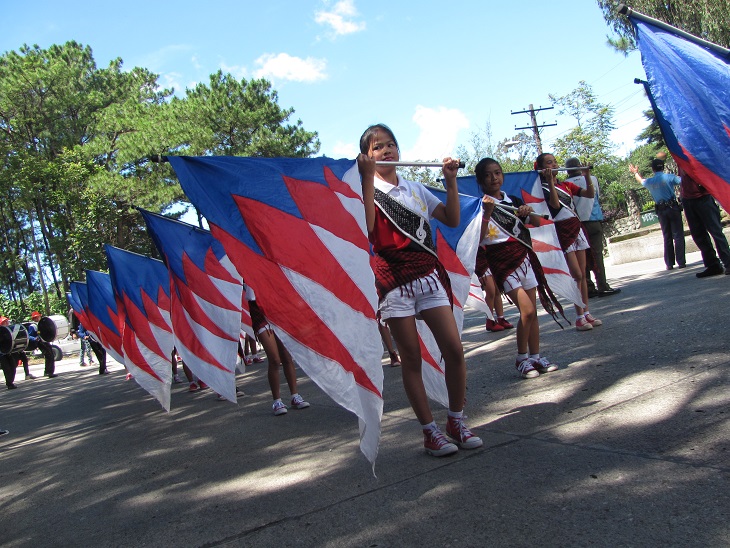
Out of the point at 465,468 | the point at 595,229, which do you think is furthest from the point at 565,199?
the point at 465,468

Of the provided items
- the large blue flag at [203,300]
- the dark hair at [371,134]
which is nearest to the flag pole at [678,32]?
the dark hair at [371,134]

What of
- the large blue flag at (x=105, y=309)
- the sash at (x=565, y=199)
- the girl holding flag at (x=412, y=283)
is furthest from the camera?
the large blue flag at (x=105, y=309)

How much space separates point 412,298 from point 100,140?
3730 cm

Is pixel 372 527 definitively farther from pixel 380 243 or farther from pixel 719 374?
pixel 719 374

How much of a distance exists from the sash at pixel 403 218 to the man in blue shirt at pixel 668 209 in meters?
8.27

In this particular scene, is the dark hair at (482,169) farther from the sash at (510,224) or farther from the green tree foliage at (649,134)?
the green tree foliage at (649,134)

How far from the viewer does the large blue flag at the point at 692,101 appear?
367 cm

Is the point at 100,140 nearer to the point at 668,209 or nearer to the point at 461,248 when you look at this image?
the point at 668,209

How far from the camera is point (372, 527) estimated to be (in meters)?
2.86

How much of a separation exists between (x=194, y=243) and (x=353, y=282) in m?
3.69

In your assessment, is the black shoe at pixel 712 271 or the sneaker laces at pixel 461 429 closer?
the sneaker laces at pixel 461 429

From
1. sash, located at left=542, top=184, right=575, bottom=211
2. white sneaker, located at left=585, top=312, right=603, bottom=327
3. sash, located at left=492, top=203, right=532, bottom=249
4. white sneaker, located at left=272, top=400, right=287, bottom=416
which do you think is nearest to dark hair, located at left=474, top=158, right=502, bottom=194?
sash, located at left=492, top=203, right=532, bottom=249

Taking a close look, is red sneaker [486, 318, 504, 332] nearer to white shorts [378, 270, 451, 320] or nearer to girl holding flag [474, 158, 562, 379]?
girl holding flag [474, 158, 562, 379]

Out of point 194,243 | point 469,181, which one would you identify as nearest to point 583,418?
point 469,181
